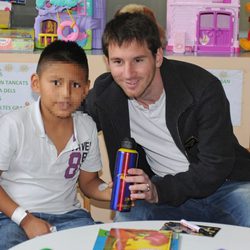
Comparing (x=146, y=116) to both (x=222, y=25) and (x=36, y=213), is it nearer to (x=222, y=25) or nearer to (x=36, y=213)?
(x=36, y=213)

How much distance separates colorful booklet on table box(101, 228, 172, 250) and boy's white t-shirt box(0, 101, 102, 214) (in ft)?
1.26

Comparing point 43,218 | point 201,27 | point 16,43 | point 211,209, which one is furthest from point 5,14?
point 211,209

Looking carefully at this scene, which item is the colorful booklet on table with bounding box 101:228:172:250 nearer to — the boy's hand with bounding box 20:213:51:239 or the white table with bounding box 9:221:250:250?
the white table with bounding box 9:221:250:250

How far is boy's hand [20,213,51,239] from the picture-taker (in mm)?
1412

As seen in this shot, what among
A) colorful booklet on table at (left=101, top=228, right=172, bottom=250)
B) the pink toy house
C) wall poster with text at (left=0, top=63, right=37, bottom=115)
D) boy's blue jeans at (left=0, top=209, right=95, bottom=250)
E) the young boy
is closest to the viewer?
colorful booklet on table at (left=101, top=228, right=172, bottom=250)

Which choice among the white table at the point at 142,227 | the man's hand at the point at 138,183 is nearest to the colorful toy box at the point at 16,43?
the man's hand at the point at 138,183

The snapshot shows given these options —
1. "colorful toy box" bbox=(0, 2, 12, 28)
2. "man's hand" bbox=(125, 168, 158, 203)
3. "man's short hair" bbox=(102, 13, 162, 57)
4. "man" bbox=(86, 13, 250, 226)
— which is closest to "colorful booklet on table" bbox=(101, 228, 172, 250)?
"man's hand" bbox=(125, 168, 158, 203)

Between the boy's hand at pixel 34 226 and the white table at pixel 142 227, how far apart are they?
8.0 inches

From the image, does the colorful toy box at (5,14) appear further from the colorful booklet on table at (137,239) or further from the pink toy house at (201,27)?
the colorful booklet on table at (137,239)

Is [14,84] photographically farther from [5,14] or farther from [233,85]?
[233,85]

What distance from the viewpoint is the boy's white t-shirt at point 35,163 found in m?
1.51

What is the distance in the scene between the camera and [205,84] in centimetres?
157

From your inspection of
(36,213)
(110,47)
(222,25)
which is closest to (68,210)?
(36,213)

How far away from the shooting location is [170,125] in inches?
63.4
